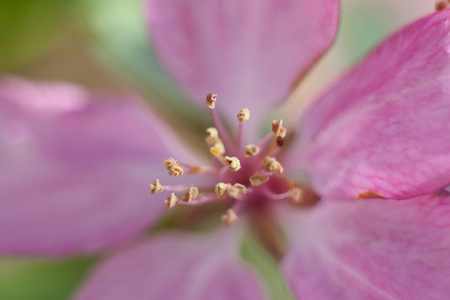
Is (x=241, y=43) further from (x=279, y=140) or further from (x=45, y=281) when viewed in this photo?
(x=45, y=281)

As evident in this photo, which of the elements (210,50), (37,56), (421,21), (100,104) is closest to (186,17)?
(210,50)

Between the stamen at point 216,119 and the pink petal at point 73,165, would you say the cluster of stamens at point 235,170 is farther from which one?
the pink petal at point 73,165

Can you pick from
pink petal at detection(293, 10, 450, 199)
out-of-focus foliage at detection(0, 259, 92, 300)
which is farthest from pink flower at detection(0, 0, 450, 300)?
out-of-focus foliage at detection(0, 259, 92, 300)

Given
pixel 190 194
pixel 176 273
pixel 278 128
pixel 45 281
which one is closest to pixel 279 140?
pixel 278 128

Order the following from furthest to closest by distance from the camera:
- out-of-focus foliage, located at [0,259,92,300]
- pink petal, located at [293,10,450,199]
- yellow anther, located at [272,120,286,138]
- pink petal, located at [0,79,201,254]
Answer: out-of-focus foliage, located at [0,259,92,300], pink petal, located at [0,79,201,254], yellow anther, located at [272,120,286,138], pink petal, located at [293,10,450,199]

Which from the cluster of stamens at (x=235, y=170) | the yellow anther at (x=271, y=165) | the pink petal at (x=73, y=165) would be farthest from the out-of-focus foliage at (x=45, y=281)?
the yellow anther at (x=271, y=165)

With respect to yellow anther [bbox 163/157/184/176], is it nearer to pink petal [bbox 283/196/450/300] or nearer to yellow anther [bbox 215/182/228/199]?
yellow anther [bbox 215/182/228/199]
